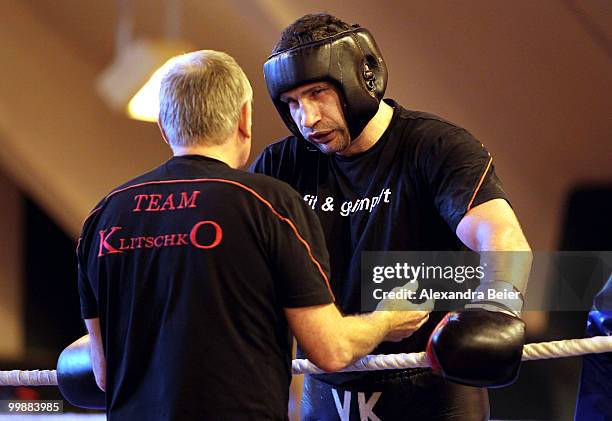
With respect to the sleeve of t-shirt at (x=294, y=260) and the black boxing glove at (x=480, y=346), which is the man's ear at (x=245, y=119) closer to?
the sleeve of t-shirt at (x=294, y=260)

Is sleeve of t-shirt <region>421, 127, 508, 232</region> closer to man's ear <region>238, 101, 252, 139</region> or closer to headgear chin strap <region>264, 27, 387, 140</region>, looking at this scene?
headgear chin strap <region>264, 27, 387, 140</region>

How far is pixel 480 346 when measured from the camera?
1324 mm

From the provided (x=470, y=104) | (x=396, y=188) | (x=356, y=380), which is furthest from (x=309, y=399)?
(x=470, y=104)

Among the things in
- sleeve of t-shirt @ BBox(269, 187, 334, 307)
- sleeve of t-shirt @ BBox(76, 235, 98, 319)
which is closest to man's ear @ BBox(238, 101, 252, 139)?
sleeve of t-shirt @ BBox(269, 187, 334, 307)

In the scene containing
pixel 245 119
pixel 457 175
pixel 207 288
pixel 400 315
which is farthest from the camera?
pixel 457 175

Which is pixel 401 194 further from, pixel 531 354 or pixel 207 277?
pixel 207 277

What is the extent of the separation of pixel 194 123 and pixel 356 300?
55cm

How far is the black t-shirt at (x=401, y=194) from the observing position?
157 cm

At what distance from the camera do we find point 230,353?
46.2 inches

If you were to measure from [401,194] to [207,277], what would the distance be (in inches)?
21.8

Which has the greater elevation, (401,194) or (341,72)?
(341,72)

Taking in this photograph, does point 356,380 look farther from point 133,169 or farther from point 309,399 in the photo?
point 133,169

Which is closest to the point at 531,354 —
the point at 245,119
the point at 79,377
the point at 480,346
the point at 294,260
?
the point at 480,346

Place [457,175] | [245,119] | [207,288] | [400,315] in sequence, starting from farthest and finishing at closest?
[457,175]
[400,315]
[245,119]
[207,288]
